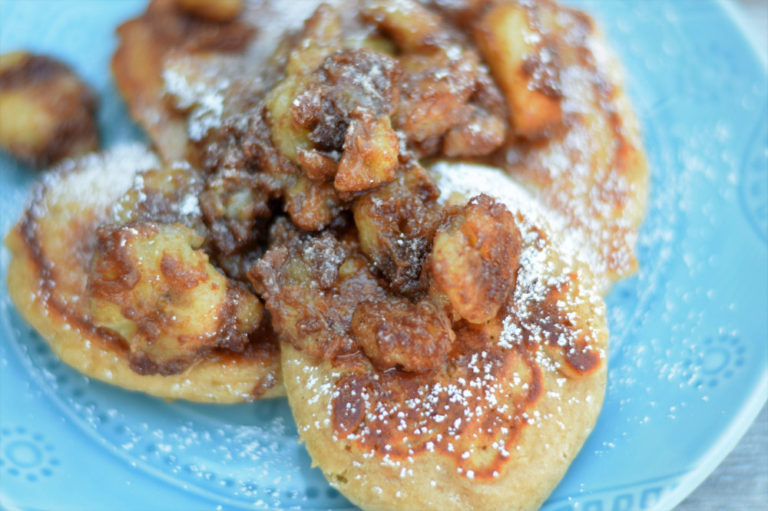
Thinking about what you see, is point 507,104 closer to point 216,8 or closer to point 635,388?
point 635,388

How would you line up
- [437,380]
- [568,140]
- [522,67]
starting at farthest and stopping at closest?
[568,140]
[522,67]
[437,380]

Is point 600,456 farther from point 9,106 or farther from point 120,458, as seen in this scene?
point 9,106

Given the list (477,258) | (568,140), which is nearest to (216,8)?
(568,140)

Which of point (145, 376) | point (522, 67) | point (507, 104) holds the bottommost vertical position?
point (145, 376)

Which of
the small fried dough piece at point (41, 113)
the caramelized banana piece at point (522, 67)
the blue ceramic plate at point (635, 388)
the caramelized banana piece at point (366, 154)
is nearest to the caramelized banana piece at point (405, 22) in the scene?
the caramelized banana piece at point (522, 67)

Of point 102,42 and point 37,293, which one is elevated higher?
point 102,42

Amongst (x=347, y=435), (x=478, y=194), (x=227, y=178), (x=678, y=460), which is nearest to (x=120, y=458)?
(x=347, y=435)

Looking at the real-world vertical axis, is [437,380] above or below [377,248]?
below

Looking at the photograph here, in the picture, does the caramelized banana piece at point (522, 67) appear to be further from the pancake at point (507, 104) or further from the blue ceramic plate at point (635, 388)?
the blue ceramic plate at point (635, 388)
